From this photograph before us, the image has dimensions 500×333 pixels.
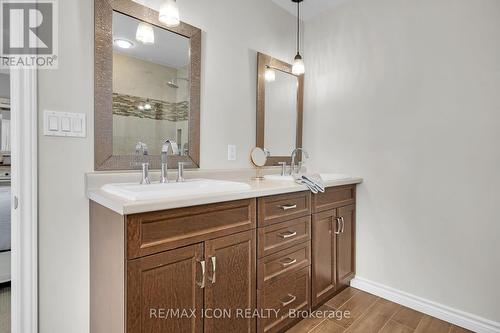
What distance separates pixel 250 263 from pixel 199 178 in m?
0.66

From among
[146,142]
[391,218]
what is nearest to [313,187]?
[391,218]

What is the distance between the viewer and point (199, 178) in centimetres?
178

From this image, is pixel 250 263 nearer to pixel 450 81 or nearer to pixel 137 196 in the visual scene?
pixel 137 196

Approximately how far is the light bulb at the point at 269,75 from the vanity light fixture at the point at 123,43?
1.11 metres

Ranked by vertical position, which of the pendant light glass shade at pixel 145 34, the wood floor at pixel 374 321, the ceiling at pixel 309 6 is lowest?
the wood floor at pixel 374 321

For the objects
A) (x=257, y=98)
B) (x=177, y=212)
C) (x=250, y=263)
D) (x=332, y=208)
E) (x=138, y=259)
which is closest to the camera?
(x=138, y=259)

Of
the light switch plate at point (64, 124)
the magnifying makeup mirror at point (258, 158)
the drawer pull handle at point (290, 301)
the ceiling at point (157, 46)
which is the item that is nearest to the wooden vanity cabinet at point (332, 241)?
the drawer pull handle at point (290, 301)

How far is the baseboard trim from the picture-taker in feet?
5.43

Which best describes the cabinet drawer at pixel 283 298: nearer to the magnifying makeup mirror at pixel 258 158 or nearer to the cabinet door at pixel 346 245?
the cabinet door at pixel 346 245

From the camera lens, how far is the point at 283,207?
5.21 feet

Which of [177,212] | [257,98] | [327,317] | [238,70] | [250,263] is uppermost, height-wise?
[238,70]

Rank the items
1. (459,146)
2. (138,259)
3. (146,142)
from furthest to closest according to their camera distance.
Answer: (459,146) < (146,142) < (138,259)

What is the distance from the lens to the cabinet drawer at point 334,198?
1.86 meters

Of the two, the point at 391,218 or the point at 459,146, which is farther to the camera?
the point at 391,218
